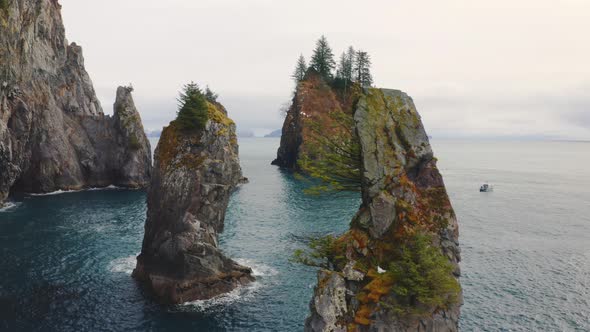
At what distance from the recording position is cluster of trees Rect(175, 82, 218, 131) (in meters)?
47.5

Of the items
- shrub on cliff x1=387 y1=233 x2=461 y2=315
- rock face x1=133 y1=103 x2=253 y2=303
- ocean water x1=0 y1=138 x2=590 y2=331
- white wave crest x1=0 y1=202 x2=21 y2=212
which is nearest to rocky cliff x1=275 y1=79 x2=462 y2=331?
shrub on cliff x1=387 y1=233 x2=461 y2=315

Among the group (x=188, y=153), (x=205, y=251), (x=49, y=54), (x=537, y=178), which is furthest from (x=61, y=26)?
(x=537, y=178)

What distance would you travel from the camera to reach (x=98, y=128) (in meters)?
108

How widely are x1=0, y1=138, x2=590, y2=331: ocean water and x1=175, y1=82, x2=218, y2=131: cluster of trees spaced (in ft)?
63.4

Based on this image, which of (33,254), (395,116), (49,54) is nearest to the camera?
(395,116)

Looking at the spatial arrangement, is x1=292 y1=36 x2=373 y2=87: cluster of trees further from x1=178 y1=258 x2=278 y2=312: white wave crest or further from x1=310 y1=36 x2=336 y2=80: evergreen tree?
x1=178 y1=258 x2=278 y2=312: white wave crest

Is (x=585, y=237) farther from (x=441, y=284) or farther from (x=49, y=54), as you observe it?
(x=49, y=54)

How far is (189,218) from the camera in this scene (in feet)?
150

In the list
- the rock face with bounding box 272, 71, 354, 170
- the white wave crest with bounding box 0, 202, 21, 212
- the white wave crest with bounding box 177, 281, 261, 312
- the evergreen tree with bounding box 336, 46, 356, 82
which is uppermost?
the evergreen tree with bounding box 336, 46, 356, 82

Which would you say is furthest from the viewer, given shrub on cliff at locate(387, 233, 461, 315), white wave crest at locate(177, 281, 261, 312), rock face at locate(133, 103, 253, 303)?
rock face at locate(133, 103, 253, 303)

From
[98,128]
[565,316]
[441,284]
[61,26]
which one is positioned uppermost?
[61,26]

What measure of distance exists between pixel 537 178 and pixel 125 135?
451 feet

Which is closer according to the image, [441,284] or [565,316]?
[441,284]

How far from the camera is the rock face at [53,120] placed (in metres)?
74.6
